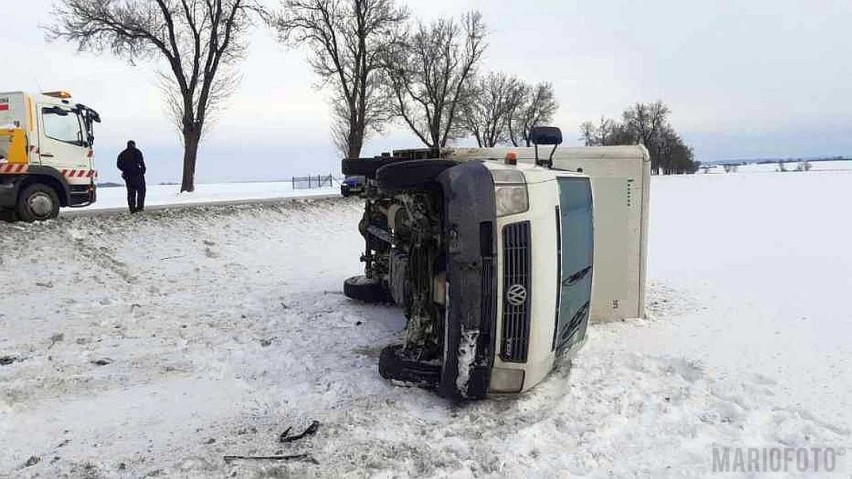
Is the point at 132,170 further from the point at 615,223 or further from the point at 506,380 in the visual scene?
the point at 506,380

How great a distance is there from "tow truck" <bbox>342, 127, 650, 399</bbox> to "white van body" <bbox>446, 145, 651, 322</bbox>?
129 cm

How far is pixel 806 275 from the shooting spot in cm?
786

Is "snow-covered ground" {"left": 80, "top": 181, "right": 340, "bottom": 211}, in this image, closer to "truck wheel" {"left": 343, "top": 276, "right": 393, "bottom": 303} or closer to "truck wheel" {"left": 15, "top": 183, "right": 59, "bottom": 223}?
"truck wheel" {"left": 15, "top": 183, "right": 59, "bottom": 223}

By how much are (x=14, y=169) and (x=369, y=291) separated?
811 centimetres

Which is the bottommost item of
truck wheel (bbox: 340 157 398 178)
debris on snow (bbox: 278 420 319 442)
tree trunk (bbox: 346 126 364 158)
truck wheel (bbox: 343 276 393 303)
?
debris on snow (bbox: 278 420 319 442)

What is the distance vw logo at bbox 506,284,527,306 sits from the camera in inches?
145

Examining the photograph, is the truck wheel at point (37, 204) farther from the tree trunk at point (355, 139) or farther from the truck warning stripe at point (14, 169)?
the tree trunk at point (355, 139)

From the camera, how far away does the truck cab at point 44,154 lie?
11062 mm

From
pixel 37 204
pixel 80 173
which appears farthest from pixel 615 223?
pixel 80 173

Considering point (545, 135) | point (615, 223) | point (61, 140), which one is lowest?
point (615, 223)

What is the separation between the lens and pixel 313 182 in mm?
49938

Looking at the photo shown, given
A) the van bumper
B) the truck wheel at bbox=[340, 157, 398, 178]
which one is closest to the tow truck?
the van bumper

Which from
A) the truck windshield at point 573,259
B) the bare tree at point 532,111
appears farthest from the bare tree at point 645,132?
the truck windshield at point 573,259

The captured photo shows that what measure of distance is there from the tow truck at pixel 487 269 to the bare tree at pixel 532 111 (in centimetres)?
4610
